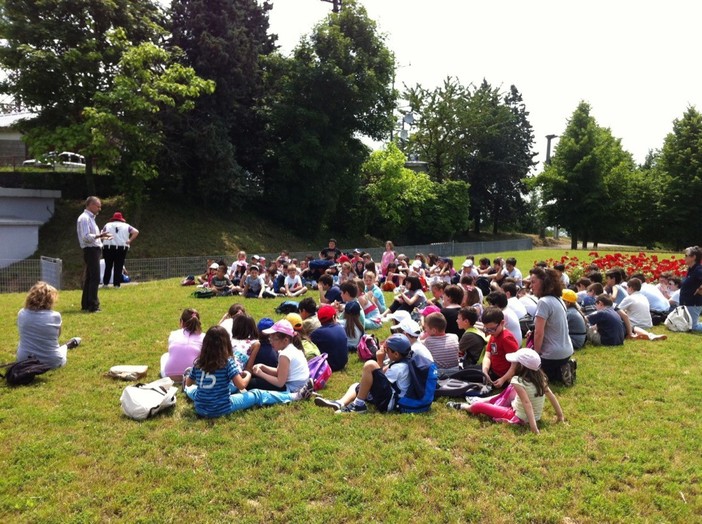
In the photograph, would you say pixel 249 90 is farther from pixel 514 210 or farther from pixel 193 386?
Answer: pixel 514 210

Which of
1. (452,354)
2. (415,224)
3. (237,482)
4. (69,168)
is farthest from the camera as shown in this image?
(415,224)

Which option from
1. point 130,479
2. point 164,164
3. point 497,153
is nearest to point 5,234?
point 164,164

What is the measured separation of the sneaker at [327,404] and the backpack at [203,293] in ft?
28.5

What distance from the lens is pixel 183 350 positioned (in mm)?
6656

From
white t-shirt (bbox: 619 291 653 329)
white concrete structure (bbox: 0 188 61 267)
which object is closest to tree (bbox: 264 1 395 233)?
white concrete structure (bbox: 0 188 61 267)

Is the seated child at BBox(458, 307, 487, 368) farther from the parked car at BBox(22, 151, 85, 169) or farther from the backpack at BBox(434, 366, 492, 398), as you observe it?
the parked car at BBox(22, 151, 85, 169)

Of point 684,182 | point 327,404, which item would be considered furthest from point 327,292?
point 684,182

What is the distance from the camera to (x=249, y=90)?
93.6 feet

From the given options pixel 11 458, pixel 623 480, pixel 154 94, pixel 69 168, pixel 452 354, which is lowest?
pixel 11 458

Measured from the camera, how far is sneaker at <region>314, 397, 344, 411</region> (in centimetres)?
590

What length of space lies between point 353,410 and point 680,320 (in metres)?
7.81

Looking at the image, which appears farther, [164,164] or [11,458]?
[164,164]

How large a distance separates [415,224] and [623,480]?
35.4 m

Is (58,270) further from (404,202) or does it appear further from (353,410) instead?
(404,202)
